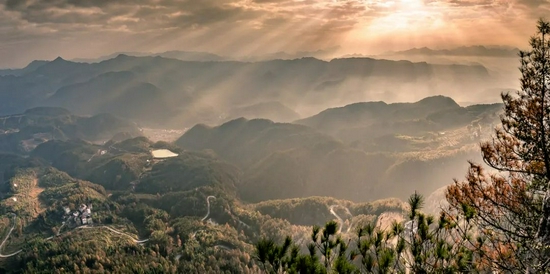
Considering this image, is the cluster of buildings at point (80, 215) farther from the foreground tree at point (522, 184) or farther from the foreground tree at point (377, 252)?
the foreground tree at point (522, 184)

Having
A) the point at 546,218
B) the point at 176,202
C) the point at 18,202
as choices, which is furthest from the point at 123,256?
the point at 546,218

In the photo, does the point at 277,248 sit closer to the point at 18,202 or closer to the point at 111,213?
the point at 111,213

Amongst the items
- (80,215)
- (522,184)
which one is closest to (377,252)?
(522,184)

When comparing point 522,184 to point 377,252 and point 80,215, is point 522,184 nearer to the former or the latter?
point 377,252

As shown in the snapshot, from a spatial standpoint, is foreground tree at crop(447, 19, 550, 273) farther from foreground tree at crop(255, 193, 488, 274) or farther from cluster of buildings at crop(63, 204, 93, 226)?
cluster of buildings at crop(63, 204, 93, 226)

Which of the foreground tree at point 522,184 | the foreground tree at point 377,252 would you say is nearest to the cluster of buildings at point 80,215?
the foreground tree at point 377,252

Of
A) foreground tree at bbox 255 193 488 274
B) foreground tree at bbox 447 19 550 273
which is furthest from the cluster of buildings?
foreground tree at bbox 447 19 550 273
